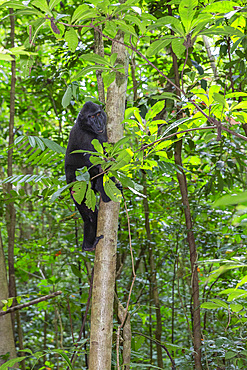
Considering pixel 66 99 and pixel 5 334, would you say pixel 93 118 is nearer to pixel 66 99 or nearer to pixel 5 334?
pixel 66 99

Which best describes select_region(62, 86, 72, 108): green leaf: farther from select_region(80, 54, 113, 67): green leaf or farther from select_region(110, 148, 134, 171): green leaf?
select_region(110, 148, 134, 171): green leaf

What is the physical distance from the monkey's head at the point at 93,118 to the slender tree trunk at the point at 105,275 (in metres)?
0.04

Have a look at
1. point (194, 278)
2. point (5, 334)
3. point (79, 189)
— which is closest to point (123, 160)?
point (79, 189)

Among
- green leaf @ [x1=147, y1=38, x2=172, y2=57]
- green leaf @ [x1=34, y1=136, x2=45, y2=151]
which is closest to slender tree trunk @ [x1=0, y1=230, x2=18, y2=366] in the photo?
green leaf @ [x1=34, y1=136, x2=45, y2=151]

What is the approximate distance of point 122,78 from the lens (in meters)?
1.60

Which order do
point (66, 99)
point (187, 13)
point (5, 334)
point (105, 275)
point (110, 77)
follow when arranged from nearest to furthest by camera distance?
1. point (187, 13)
2. point (110, 77)
3. point (105, 275)
4. point (66, 99)
5. point (5, 334)

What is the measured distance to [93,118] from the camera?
1.64 metres

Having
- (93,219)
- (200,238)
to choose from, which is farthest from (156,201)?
(93,219)

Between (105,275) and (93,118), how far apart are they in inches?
29.1

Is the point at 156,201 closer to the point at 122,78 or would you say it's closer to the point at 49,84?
the point at 49,84

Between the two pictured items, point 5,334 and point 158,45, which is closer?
point 158,45

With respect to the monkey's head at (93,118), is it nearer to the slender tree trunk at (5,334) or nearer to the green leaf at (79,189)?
the green leaf at (79,189)

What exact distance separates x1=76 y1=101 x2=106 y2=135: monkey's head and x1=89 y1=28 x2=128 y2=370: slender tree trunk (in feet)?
0.15

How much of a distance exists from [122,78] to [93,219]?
0.71 metres
